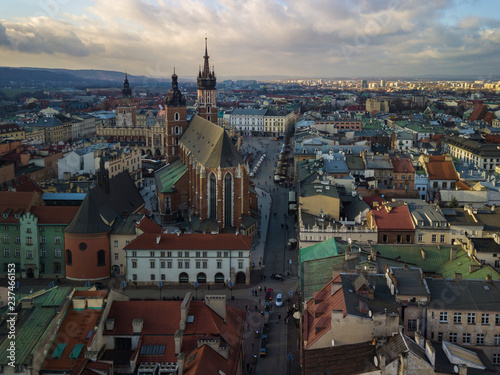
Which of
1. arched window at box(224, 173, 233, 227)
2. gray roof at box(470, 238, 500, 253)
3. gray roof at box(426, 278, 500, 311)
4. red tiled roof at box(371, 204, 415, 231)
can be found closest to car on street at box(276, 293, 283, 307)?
red tiled roof at box(371, 204, 415, 231)

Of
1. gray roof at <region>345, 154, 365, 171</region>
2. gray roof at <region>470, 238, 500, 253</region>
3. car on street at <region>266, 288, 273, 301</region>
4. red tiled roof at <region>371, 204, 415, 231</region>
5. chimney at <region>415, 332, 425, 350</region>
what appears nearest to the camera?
chimney at <region>415, 332, 425, 350</region>

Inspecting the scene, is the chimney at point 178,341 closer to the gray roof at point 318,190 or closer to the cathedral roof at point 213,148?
the cathedral roof at point 213,148

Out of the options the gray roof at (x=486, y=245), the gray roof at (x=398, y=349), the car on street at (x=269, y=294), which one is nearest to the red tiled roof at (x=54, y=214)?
the car on street at (x=269, y=294)

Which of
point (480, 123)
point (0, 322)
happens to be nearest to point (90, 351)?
point (0, 322)

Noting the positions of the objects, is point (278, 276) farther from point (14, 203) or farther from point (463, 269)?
point (14, 203)

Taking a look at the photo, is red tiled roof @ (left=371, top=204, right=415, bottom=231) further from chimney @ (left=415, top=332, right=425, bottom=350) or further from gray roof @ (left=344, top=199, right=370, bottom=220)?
chimney @ (left=415, top=332, right=425, bottom=350)

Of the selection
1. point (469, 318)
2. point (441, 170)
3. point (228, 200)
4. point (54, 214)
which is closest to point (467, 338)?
point (469, 318)
